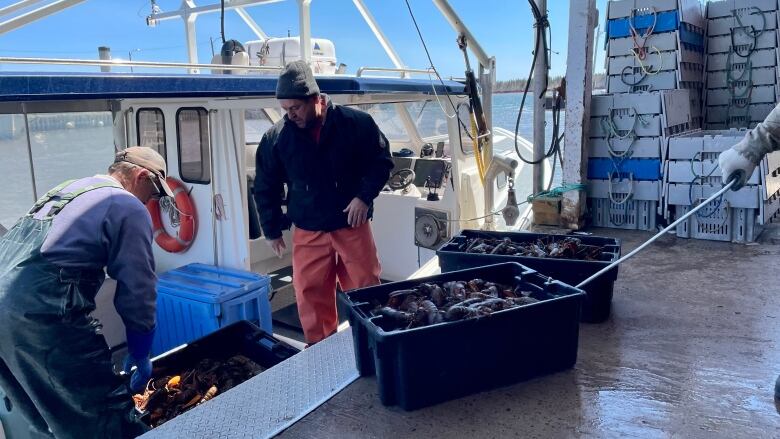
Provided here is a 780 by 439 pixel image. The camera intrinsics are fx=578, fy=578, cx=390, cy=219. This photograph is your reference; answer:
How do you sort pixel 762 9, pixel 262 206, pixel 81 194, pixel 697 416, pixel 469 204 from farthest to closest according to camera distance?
pixel 469 204
pixel 762 9
pixel 262 206
pixel 81 194
pixel 697 416

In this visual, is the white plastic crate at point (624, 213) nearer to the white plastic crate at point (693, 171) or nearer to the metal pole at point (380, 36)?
the white plastic crate at point (693, 171)

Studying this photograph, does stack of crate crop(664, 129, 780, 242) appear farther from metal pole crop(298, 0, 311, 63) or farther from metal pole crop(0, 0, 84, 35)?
metal pole crop(0, 0, 84, 35)

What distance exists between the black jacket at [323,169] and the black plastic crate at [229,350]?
0.70m

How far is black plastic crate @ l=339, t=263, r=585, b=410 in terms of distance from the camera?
1896mm

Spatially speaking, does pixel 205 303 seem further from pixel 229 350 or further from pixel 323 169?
pixel 323 169

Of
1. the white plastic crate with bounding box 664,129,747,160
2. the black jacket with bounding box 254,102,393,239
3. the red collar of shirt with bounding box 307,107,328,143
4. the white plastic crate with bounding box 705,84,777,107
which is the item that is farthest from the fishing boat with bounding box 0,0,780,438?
the white plastic crate with bounding box 705,84,777,107

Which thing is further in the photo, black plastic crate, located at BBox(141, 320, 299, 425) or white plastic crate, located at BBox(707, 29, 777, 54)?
white plastic crate, located at BBox(707, 29, 777, 54)

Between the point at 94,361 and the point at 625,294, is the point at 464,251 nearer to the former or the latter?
the point at 625,294

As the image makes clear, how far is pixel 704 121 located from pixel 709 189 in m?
1.88

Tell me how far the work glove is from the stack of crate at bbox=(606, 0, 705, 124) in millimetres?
2365

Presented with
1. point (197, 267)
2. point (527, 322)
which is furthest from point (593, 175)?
point (197, 267)

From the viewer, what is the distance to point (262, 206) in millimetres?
3590

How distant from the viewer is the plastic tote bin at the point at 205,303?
4.44m

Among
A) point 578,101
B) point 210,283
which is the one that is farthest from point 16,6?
point 578,101
